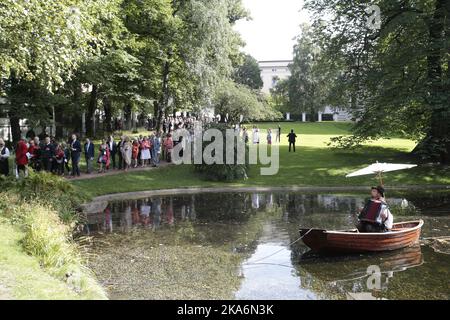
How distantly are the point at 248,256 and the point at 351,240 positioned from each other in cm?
287

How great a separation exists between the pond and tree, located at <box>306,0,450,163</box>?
8556 millimetres

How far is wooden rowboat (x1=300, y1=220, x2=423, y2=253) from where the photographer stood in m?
13.1

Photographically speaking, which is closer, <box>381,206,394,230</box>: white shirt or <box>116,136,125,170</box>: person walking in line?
<box>381,206,394,230</box>: white shirt

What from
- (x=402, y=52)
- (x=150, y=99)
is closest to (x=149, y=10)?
(x=150, y=99)

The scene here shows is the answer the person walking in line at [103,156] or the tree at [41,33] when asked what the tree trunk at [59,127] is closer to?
the person walking in line at [103,156]

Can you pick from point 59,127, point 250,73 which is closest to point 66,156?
point 59,127

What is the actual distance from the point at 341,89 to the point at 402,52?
4.87m

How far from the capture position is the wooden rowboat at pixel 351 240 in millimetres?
13148

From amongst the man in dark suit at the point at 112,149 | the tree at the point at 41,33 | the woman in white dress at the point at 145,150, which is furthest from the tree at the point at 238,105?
the tree at the point at 41,33

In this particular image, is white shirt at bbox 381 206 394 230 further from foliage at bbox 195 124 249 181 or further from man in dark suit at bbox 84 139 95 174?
man in dark suit at bbox 84 139 95 174

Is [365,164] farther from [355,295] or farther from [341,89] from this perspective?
[355,295]

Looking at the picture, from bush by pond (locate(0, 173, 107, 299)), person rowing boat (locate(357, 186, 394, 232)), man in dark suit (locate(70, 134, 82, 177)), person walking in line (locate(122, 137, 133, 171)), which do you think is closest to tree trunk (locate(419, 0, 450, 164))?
person rowing boat (locate(357, 186, 394, 232))

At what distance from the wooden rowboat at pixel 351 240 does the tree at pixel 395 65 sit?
1547 centimetres

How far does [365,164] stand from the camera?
31.1 meters
